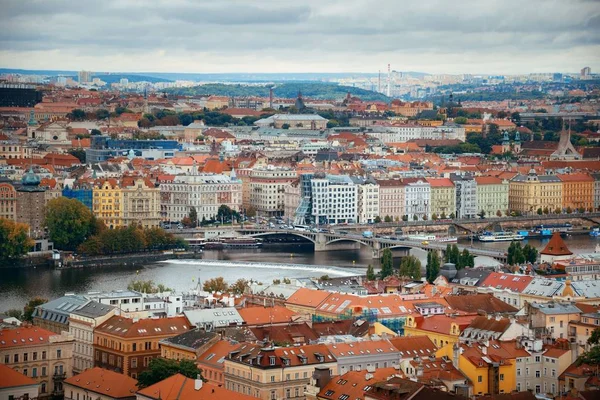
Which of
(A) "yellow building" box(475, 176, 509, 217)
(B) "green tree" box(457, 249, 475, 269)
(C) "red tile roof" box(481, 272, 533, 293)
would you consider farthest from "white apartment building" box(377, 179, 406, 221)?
(C) "red tile roof" box(481, 272, 533, 293)

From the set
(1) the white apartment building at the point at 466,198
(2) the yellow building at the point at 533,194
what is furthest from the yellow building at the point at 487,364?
(2) the yellow building at the point at 533,194

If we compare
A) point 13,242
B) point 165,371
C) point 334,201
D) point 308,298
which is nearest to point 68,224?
point 13,242

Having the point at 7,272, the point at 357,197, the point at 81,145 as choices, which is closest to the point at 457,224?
the point at 357,197

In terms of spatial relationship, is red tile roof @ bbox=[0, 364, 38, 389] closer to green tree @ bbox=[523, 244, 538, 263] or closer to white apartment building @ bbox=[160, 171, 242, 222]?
green tree @ bbox=[523, 244, 538, 263]

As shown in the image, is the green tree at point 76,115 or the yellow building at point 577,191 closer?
the yellow building at point 577,191

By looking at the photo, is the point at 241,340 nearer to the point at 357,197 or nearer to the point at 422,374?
the point at 422,374

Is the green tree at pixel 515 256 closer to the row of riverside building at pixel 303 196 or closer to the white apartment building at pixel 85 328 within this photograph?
the white apartment building at pixel 85 328

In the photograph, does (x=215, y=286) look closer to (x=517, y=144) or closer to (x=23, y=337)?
(x=23, y=337)
